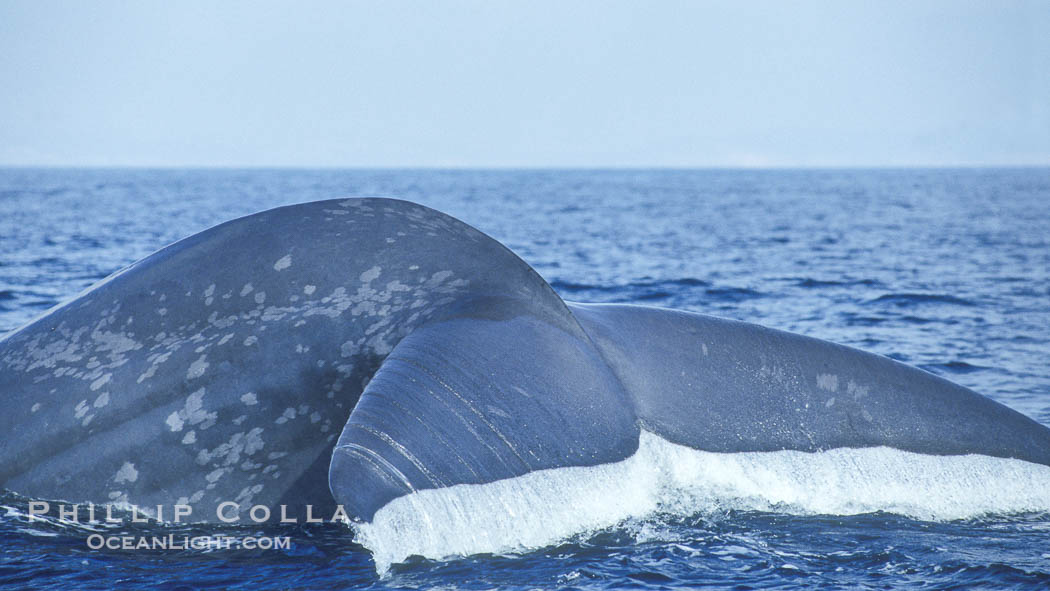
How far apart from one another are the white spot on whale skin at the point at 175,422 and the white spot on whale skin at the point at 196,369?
0.69 feet

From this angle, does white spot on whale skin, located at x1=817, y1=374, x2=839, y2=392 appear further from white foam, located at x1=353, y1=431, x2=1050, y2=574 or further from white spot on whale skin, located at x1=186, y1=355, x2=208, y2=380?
white spot on whale skin, located at x1=186, y1=355, x2=208, y2=380

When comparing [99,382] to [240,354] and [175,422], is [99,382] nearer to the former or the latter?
[175,422]

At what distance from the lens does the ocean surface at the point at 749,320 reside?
5.75 m

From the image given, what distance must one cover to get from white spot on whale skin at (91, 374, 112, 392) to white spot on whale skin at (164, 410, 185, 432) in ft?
1.35

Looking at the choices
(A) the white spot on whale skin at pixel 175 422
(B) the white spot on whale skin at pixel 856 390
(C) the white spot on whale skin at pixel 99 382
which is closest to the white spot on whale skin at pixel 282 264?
(A) the white spot on whale skin at pixel 175 422

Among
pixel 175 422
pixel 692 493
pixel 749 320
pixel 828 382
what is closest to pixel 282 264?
pixel 175 422

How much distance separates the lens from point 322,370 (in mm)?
5699

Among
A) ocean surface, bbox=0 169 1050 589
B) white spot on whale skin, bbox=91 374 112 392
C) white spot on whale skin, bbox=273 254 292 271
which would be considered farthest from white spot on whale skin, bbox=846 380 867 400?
white spot on whale skin, bbox=91 374 112 392

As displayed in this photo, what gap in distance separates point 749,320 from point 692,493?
989 cm

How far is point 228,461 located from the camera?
18.8 feet

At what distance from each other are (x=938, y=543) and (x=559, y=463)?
2627 mm

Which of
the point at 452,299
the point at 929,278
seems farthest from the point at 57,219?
the point at 452,299

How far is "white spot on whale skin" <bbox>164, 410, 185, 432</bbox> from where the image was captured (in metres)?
5.72

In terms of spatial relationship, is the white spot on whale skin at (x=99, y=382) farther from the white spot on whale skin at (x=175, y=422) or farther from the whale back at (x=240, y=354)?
the white spot on whale skin at (x=175, y=422)
